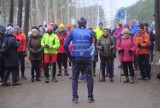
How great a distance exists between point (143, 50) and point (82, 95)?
13.8 ft

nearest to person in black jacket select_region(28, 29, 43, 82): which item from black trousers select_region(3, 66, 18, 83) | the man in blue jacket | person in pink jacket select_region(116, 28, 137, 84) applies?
black trousers select_region(3, 66, 18, 83)

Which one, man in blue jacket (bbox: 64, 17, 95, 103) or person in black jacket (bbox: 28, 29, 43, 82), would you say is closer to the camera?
man in blue jacket (bbox: 64, 17, 95, 103)

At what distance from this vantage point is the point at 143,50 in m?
15.9

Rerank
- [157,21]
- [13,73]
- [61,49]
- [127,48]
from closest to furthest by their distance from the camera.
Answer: [13,73]
[127,48]
[61,49]
[157,21]

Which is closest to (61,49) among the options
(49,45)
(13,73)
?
(49,45)

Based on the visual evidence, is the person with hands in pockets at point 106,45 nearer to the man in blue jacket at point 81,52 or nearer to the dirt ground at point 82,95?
the dirt ground at point 82,95

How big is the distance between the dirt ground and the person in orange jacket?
1.48 ft

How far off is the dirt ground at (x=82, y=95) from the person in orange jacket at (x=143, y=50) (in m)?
0.45

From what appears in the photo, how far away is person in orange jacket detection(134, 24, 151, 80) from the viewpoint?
15648 mm

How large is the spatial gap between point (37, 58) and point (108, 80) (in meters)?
2.76

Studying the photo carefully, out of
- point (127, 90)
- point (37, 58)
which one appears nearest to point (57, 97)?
point (127, 90)

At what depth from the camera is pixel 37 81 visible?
634 inches

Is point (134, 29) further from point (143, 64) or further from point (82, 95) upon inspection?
point (82, 95)

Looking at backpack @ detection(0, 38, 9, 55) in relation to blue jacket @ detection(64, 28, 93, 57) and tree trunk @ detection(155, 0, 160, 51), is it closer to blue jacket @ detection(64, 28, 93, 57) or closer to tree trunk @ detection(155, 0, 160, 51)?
blue jacket @ detection(64, 28, 93, 57)
